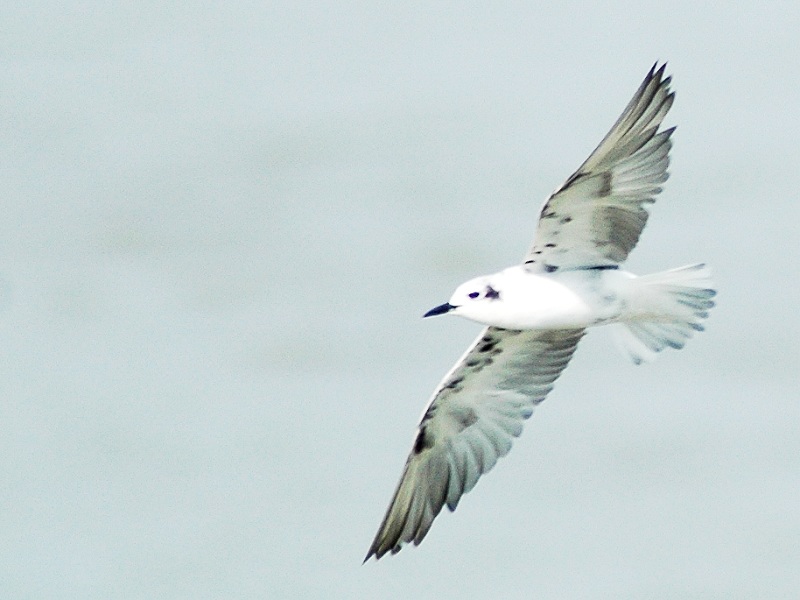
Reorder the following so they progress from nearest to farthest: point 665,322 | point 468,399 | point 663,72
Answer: point 663,72 < point 665,322 < point 468,399

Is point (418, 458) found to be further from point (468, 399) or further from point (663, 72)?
point (663, 72)

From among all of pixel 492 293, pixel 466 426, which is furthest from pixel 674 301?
pixel 466 426

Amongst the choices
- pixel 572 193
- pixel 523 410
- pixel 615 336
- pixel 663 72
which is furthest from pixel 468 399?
pixel 663 72

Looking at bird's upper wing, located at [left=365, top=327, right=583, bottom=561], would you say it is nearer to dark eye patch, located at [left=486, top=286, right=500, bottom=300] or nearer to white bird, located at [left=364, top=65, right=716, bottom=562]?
white bird, located at [left=364, top=65, right=716, bottom=562]

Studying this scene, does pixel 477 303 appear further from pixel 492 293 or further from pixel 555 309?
pixel 555 309

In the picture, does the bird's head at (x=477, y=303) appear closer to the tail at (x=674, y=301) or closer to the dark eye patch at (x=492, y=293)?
the dark eye patch at (x=492, y=293)

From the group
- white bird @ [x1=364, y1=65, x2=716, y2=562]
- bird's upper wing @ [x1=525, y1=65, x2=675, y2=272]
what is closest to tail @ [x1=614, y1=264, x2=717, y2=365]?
white bird @ [x1=364, y1=65, x2=716, y2=562]

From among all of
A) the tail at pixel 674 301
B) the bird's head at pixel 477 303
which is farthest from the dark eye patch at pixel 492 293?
the tail at pixel 674 301
